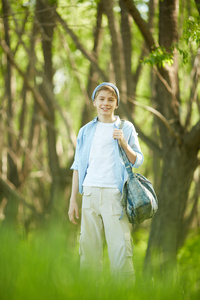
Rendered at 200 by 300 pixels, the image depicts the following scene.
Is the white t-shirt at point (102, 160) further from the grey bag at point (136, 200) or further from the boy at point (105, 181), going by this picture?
the grey bag at point (136, 200)

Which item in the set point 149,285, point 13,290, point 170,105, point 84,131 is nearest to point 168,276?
point 149,285

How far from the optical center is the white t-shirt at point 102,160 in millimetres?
4047

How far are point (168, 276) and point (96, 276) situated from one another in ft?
1.85

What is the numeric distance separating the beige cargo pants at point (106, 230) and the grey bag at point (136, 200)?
77mm

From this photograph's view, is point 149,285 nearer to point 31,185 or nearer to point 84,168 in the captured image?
point 84,168

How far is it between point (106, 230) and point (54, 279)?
1199 mm

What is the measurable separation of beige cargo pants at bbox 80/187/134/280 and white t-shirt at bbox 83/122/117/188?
0.07 metres

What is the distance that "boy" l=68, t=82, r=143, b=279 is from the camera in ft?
13.1

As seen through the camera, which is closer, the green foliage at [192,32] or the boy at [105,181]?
the boy at [105,181]

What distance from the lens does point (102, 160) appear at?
13.5 ft

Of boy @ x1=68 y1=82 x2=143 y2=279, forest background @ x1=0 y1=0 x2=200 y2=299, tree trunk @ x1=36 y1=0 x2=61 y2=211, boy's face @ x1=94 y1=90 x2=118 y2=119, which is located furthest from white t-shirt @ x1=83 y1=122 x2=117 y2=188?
tree trunk @ x1=36 y1=0 x2=61 y2=211

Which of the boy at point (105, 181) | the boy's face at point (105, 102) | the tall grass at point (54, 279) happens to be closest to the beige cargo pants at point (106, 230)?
the boy at point (105, 181)

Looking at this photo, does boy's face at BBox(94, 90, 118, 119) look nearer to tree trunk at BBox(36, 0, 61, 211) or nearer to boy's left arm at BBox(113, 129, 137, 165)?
boy's left arm at BBox(113, 129, 137, 165)

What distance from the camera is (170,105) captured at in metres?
6.86
